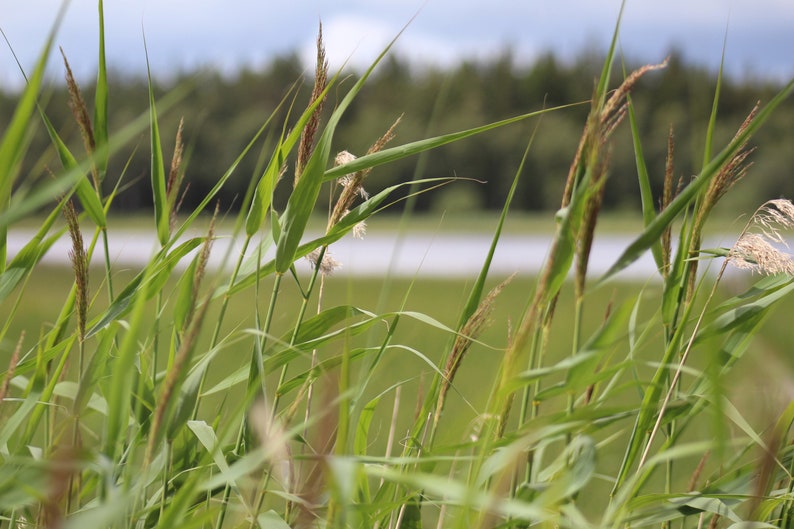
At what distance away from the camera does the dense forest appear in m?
28.1

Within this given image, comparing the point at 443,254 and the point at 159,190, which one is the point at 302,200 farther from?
Answer: the point at 443,254

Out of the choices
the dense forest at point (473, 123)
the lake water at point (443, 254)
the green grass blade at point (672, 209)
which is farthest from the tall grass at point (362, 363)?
the dense forest at point (473, 123)

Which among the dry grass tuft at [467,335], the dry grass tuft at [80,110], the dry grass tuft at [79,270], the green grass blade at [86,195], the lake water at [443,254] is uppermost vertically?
the dry grass tuft at [80,110]

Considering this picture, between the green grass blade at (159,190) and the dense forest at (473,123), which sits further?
the dense forest at (473,123)

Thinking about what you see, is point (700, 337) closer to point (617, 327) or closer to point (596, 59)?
point (617, 327)

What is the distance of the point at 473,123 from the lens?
29984mm

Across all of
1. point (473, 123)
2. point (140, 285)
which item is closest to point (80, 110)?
point (140, 285)

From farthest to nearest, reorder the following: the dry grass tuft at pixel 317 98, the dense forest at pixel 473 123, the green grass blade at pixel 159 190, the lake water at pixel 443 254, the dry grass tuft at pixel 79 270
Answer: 1. the dense forest at pixel 473 123
2. the lake water at pixel 443 254
3. the green grass blade at pixel 159 190
4. the dry grass tuft at pixel 317 98
5. the dry grass tuft at pixel 79 270

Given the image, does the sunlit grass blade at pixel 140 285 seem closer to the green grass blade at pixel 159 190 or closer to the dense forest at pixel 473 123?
the green grass blade at pixel 159 190

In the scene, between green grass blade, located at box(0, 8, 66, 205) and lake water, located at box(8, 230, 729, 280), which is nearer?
green grass blade, located at box(0, 8, 66, 205)

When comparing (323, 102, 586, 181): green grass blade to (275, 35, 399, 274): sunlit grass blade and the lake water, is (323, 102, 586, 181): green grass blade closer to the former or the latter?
(275, 35, 399, 274): sunlit grass blade

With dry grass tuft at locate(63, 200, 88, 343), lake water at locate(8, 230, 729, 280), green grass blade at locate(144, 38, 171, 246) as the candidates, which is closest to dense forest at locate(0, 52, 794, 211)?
lake water at locate(8, 230, 729, 280)

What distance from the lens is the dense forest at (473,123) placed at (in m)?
28.1

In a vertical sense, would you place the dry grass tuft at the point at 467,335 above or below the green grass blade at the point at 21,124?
below
